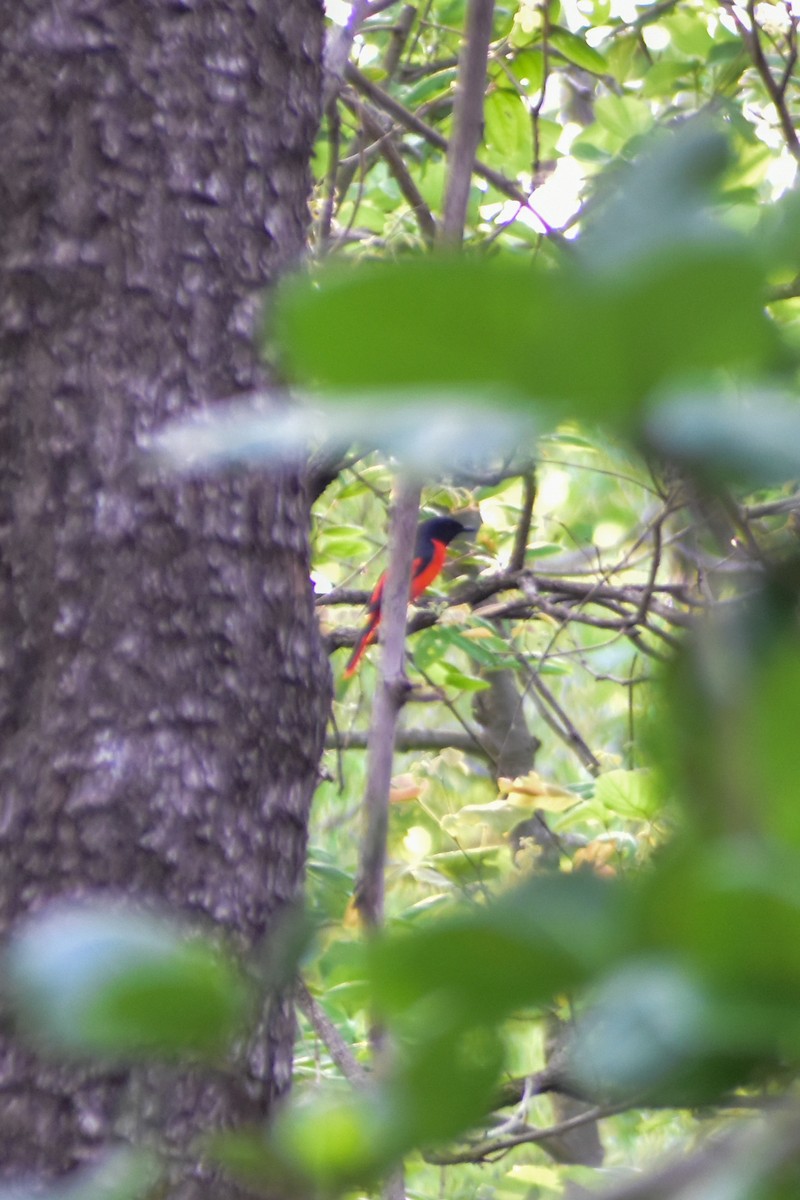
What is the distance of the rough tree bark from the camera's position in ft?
4.03

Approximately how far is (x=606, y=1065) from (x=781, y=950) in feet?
0.09

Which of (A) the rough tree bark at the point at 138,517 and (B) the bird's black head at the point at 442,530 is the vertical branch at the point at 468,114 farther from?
(B) the bird's black head at the point at 442,530

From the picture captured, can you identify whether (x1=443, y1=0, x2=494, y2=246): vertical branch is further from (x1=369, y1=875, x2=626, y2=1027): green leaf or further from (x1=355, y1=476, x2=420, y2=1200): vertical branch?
(x1=369, y1=875, x2=626, y2=1027): green leaf

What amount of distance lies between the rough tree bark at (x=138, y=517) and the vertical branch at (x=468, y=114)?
41 cm

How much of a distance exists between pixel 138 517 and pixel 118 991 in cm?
113

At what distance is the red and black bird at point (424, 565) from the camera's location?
8.79 ft

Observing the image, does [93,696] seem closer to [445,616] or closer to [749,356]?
[749,356]

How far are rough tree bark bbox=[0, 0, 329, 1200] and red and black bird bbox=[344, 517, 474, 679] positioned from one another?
97 centimetres

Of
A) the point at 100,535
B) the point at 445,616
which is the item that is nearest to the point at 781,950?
the point at 100,535

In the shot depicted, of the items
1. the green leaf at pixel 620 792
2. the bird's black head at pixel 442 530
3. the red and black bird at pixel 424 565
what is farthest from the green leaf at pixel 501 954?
Answer: the bird's black head at pixel 442 530

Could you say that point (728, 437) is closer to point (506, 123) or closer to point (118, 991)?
point (118, 991)

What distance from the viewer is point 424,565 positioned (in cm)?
397

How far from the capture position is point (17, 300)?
1.33 meters

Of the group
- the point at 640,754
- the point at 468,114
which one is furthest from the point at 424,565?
the point at 640,754
